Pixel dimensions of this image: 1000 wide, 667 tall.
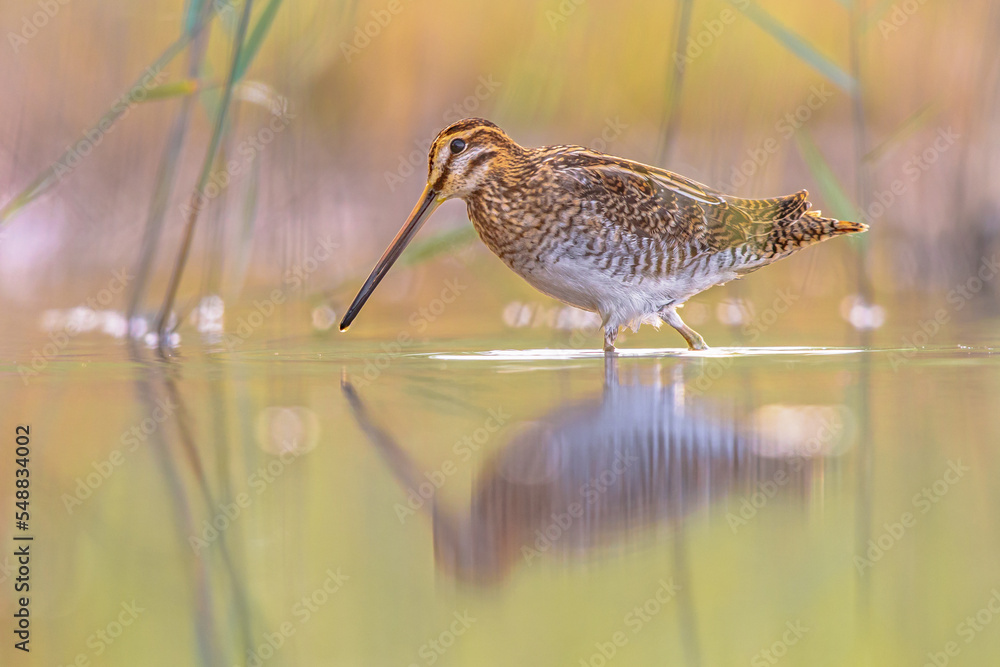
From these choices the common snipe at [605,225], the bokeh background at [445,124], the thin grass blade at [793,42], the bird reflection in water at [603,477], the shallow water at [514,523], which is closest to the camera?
the shallow water at [514,523]

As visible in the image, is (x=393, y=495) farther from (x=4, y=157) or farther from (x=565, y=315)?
(x=4, y=157)

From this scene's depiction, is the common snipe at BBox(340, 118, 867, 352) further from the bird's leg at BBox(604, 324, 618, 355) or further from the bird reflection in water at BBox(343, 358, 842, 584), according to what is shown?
the bird reflection in water at BBox(343, 358, 842, 584)

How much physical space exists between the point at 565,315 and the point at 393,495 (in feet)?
16.1

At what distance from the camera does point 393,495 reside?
2875mm

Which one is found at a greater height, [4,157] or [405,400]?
[4,157]

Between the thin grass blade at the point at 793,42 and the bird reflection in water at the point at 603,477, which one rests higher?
the thin grass blade at the point at 793,42

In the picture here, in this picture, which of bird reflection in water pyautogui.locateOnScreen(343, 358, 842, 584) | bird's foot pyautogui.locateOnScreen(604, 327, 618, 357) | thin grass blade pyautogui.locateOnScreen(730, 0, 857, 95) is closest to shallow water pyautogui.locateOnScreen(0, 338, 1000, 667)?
bird reflection in water pyautogui.locateOnScreen(343, 358, 842, 584)

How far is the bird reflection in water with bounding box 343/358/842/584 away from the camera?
2.53 meters

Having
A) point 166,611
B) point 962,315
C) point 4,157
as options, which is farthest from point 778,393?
point 4,157

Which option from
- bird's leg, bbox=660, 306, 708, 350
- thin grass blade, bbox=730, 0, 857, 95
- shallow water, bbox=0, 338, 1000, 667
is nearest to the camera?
shallow water, bbox=0, 338, 1000, 667

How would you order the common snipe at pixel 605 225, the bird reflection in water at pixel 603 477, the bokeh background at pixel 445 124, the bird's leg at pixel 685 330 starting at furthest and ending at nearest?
the bokeh background at pixel 445 124 < the bird's leg at pixel 685 330 < the common snipe at pixel 605 225 < the bird reflection in water at pixel 603 477

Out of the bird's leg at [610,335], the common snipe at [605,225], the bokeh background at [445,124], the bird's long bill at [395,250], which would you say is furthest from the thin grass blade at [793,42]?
the bokeh background at [445,124]

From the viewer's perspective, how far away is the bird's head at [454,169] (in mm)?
5641

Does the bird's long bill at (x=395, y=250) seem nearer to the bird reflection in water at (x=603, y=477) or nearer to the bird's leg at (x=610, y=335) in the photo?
the bird's leg at (x=610, y=335)
